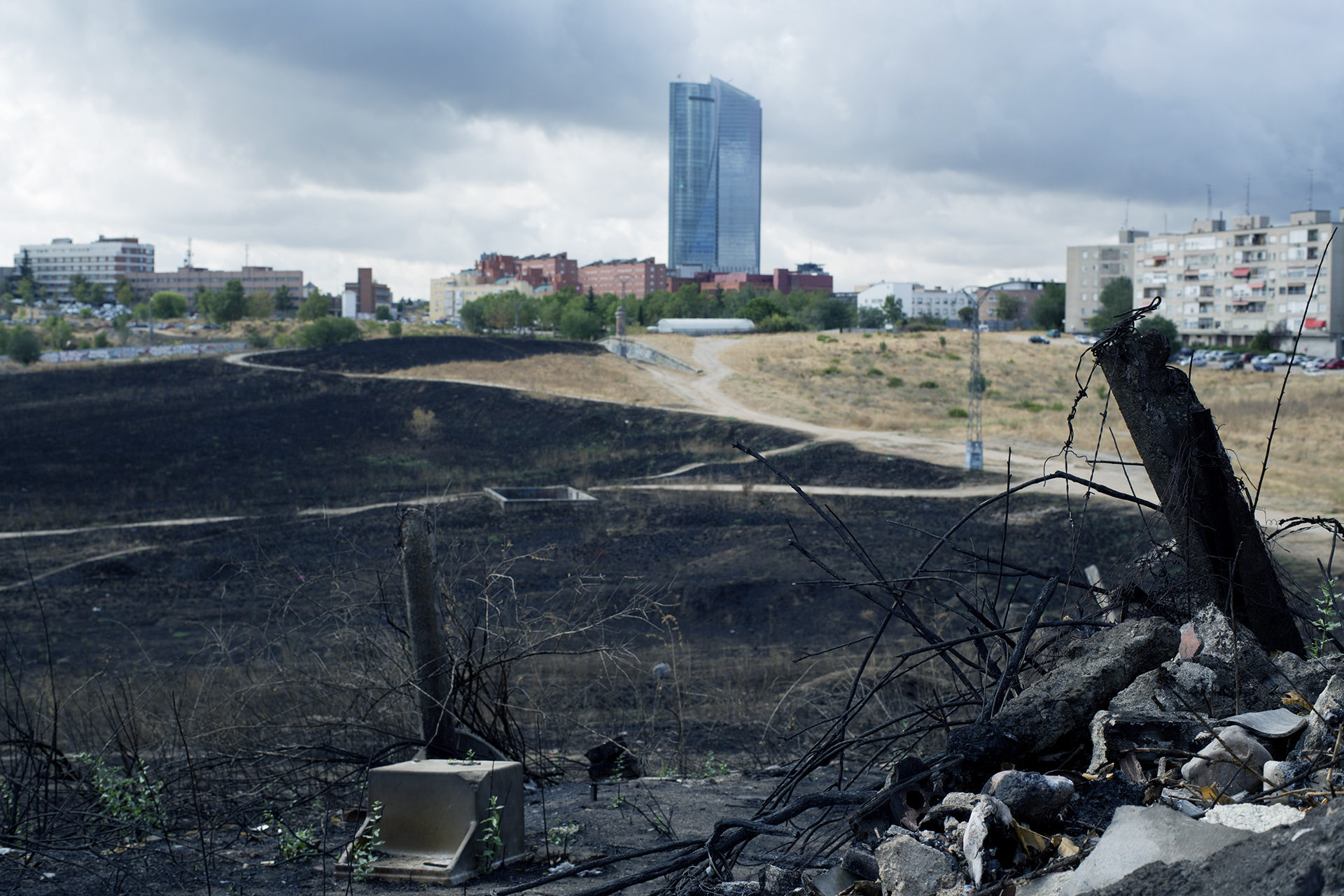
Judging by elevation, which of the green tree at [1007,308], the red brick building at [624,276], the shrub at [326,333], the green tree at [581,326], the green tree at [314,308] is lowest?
the shrub at [326,333]

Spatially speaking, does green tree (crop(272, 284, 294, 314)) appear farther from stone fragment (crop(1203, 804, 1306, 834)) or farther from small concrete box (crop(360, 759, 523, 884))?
stone fragment (crop(1203, 804, 1306, 834))

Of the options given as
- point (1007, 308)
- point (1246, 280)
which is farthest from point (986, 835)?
point (1007, 308)

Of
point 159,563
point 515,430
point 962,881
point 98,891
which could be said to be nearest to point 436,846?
point 98,891

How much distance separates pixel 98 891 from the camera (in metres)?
3.98

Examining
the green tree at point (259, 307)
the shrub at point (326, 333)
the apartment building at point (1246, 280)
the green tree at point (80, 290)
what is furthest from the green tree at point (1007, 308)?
the green tree at point (80, 290)

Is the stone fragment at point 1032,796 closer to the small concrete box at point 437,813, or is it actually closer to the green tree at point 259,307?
the small concrete box at point 437,813

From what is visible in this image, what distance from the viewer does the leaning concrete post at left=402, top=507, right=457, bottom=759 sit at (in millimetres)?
4492

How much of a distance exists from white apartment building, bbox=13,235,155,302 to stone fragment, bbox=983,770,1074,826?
194 metres

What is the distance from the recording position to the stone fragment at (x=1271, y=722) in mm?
2850

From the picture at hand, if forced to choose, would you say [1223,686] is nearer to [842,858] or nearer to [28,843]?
[842,858]

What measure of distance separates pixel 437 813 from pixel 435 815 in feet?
0.04

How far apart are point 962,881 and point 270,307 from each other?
115m

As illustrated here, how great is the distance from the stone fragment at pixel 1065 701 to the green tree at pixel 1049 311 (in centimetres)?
11888

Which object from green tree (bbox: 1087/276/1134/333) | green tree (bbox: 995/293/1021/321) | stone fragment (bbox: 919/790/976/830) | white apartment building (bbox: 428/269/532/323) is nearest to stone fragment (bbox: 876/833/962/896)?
stone fragment (bbox: 919/790/976/830)
